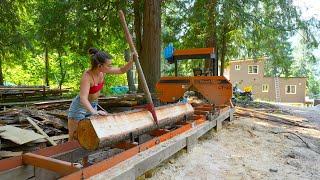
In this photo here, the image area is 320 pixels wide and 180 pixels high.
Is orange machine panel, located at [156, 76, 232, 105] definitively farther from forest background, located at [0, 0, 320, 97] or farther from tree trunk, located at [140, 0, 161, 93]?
forest background, located at [0, 0, 320, 97]

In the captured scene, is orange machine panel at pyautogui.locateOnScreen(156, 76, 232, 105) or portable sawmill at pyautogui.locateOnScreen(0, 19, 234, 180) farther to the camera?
orange machine panel at pyautogui.locateOnScreen(156, 76, 232, 105)

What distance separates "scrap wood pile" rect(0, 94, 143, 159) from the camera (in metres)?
5.47

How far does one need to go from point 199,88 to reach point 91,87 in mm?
5244

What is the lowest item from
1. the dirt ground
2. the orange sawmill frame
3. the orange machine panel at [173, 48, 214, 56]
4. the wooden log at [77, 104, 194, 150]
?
the dirt ground

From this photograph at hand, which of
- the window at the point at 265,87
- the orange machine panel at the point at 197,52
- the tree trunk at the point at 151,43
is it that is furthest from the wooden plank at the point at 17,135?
the window at the point at 265,87

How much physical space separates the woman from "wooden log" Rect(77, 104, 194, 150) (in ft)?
0.61

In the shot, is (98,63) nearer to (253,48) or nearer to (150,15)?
(150,15)

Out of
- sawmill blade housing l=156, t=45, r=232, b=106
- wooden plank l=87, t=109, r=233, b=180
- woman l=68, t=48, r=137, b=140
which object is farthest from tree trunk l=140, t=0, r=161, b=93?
woman l=68, t=48, r=137, b=140

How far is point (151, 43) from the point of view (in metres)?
12.6

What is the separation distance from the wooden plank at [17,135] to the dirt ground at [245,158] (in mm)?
2082

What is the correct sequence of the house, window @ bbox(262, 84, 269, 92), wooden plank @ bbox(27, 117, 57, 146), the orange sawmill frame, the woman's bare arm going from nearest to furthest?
the orange sawmill frame → the woman's bare arm → wooden plank @ bbox(27, 117, 57, 146) → the house → window @ bbox(262, 84, 269, 92)

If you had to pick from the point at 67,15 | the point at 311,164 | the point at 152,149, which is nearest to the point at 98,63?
the point at 152,149

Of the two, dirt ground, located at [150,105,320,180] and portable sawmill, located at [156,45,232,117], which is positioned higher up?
portable sawmill, located at [156,45,232,117]

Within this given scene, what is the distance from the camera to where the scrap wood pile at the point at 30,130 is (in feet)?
17.9
